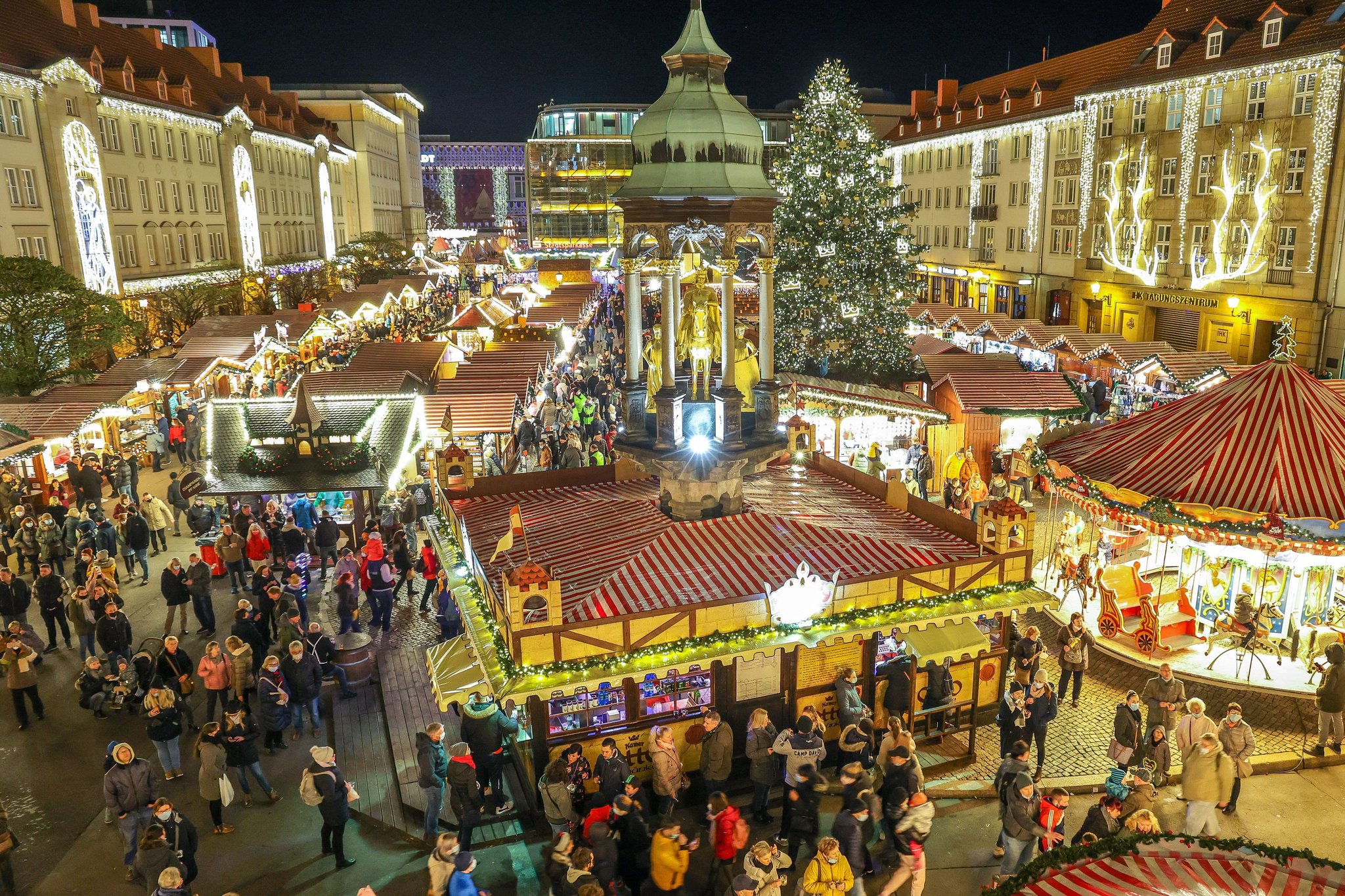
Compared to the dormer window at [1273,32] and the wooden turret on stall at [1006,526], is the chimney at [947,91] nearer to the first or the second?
the dormer window at [1273,32]

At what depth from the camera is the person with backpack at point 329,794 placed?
7.71m

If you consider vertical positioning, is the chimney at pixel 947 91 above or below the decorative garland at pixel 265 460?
above

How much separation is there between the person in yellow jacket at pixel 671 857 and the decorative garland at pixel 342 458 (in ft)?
34.5

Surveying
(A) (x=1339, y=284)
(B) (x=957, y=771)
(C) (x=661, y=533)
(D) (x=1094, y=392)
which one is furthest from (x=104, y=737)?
(A) (x=1339, y=284)

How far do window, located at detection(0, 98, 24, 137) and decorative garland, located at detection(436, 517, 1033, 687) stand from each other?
2995 cm

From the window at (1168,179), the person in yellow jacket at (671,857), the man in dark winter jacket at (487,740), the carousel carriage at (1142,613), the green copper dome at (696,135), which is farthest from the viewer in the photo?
the window at (1168,179)

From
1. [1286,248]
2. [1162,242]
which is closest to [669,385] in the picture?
[1286,248]

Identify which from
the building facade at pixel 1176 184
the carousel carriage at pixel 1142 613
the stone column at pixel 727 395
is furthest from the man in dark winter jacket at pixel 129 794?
the building facade at pixel 1176 184

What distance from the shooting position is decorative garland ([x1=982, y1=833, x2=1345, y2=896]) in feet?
18.5

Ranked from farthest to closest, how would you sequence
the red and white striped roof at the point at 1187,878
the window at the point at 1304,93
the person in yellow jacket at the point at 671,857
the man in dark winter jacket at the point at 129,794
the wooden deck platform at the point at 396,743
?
the window at the point at 1304,93
the wooden deck platform at the point at 396,743
the man in dark winter jacket at the point at 129,794
the person in yellow jacket at the point at 671,857
the red and white striped roof at the point at 1187,878

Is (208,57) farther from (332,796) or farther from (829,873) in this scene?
(829,873)

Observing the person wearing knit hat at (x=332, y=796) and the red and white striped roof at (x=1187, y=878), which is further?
the person wearing knit hat at (x=332, y=796)

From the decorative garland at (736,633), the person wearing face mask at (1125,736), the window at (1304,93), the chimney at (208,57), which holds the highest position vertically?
the chimney at (208,57)

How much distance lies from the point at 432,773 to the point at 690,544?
11.6 ft
